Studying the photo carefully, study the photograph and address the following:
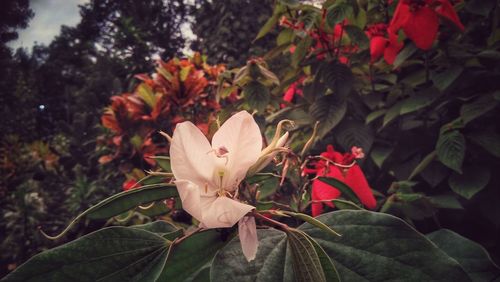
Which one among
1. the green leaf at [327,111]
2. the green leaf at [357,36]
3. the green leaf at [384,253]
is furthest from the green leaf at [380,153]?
the green leaf at [384,253]

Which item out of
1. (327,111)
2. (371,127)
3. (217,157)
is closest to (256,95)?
(327,111)

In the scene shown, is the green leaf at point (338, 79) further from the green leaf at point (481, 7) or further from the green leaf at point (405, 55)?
the green leaf at point (481, 7)

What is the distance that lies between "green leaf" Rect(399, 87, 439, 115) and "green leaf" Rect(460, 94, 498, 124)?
0.07m

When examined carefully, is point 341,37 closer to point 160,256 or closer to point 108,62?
point 160,256

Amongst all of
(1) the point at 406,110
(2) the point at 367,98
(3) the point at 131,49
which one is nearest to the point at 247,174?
(1) the point at 406,110

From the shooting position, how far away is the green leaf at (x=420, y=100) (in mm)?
813

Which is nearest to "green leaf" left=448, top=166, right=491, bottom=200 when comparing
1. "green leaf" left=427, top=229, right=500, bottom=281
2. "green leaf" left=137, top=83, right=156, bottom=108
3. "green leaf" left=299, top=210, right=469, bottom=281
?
"green leaf" left=427, top=229, right=500, bottom=281

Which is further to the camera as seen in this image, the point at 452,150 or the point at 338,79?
the point at 338,79

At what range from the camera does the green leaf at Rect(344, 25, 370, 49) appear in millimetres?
852

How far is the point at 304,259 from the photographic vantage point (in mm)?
224

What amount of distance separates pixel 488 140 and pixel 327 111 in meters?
0.32

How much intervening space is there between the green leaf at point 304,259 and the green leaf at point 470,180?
62 centimetres

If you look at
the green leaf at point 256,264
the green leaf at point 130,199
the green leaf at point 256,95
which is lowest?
the green leaf at point 256,264

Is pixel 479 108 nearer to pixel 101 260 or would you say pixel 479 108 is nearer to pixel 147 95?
pixel 101 260
